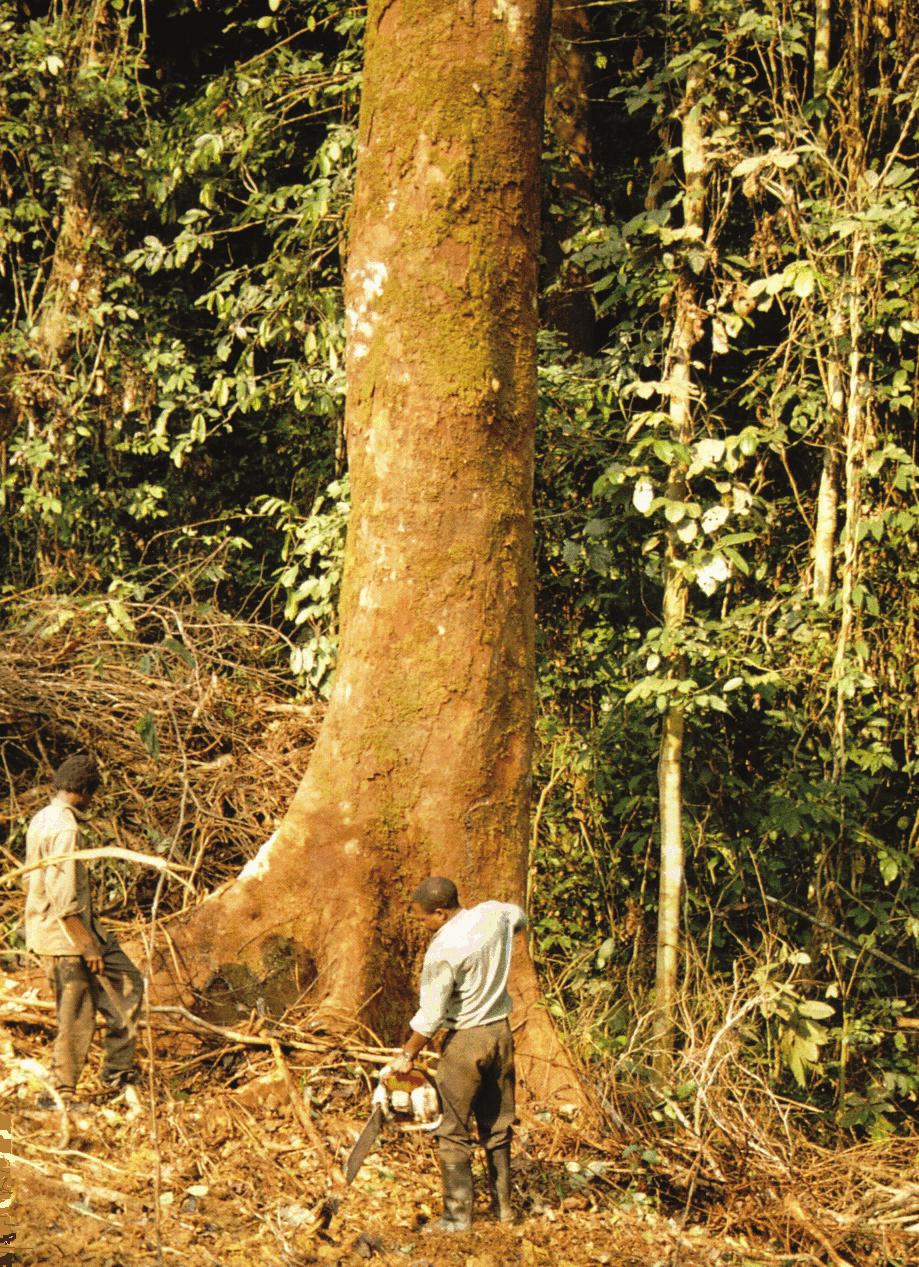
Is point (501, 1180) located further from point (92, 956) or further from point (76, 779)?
point (76, 779)

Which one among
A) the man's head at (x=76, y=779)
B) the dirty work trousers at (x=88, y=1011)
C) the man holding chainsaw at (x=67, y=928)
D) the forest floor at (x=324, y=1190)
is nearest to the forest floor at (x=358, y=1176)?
the forest floor at (x=324, y=1190)

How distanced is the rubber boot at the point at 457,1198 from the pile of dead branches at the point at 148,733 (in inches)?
115

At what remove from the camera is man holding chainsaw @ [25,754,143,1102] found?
5184 mm

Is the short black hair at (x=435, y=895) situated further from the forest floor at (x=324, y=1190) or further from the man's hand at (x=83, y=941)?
the man's hand at (x=83, y=941)

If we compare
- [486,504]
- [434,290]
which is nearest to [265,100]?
[434,290]

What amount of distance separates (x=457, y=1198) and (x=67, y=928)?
1827 millimetres

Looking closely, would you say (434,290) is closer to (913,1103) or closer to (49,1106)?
(49,1106)

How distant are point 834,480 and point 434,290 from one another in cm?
300

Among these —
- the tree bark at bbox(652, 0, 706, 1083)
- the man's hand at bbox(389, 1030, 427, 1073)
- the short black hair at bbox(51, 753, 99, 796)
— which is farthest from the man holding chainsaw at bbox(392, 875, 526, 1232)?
the tree bark at bbox(652, 0, 706, 1083)

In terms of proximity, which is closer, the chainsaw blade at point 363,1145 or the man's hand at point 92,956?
the chainsaw blade at point 363,1145

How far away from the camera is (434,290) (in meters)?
5.75

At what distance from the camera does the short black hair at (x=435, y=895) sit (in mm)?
4703

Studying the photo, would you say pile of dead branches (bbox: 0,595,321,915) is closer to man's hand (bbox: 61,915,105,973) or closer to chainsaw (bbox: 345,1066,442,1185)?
man's hand (bbox: 61,915,105,973)

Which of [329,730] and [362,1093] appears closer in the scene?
[362,1093]
